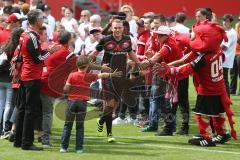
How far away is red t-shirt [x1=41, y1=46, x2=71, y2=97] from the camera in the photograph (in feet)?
37.1

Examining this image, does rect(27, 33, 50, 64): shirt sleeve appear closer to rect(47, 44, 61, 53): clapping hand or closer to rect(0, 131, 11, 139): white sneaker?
rect(47, 44, 61, 53): clapping hand

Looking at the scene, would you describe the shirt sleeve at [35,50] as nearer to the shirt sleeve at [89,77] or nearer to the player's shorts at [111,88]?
the shirt sleeve at [89,77]

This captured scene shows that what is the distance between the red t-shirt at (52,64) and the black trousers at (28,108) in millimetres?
327

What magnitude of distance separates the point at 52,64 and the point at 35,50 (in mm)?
716

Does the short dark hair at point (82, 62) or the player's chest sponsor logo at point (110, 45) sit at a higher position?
the player's chest sponsor logo at point (110, 45)

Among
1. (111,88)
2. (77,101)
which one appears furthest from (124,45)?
(77,101)

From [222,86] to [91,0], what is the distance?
34.4 m

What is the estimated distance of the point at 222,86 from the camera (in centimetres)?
1161

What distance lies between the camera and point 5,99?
40.7 feet

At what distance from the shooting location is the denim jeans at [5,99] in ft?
39.9

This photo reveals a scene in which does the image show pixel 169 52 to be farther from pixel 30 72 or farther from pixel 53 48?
pixel 30 72

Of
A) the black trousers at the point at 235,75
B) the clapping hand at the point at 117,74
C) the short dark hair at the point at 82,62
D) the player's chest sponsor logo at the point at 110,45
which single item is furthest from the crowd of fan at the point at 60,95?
the black trousers at the point at 235,75

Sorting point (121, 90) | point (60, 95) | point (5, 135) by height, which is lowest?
point (5, 135)

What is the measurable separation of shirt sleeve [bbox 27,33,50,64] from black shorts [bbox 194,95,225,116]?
8.55ft
